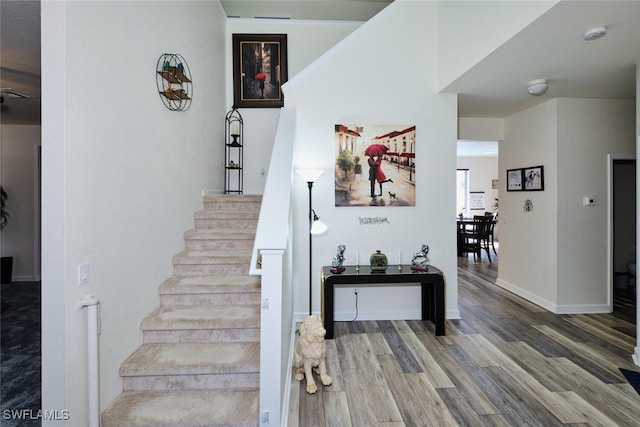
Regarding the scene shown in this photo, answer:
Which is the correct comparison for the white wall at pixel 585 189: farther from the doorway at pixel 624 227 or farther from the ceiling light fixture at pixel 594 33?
the ceiling light fixture at pixel 594 33

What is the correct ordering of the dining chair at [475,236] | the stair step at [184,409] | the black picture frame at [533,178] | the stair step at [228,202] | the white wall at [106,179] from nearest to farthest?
the white wall at [106,179] → the stair step at [184,409] → the stair step at [228,202] → the black picture frame at [533,178] → the dining chair at [475,236]

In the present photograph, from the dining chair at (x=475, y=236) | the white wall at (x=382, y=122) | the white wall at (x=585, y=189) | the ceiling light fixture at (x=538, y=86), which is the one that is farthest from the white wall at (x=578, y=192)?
the dining chair at (x=475, y=236)

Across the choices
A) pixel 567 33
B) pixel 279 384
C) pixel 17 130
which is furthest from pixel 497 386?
pixel 17 130

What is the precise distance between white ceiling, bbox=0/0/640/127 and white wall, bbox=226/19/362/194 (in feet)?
1.31

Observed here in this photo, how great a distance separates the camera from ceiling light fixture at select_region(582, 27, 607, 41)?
226cm

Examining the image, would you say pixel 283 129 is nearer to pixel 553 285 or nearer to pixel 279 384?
pixel 279 384

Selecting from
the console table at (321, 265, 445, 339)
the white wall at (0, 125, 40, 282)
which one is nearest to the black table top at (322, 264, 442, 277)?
the console table at (321, 265, 445, 339)

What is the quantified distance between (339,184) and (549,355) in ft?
8.52

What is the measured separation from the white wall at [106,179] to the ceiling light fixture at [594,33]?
3.32 metres

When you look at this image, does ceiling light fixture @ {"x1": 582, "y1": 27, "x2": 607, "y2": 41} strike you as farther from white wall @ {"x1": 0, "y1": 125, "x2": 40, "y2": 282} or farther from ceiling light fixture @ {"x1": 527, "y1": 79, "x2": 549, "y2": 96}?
white wall @ {"x1": 0, "y1": 125, "x2": 40, "y2": 282}

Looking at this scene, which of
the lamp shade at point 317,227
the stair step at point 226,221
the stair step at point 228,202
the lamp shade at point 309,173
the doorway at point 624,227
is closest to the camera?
the lamp shade at point 309,173

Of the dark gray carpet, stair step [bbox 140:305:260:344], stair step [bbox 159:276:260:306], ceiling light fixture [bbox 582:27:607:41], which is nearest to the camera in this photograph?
the dark gray carpet

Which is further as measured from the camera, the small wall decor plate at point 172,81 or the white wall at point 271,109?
the white wall at point 271,109

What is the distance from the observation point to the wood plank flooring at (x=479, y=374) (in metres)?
2.08
